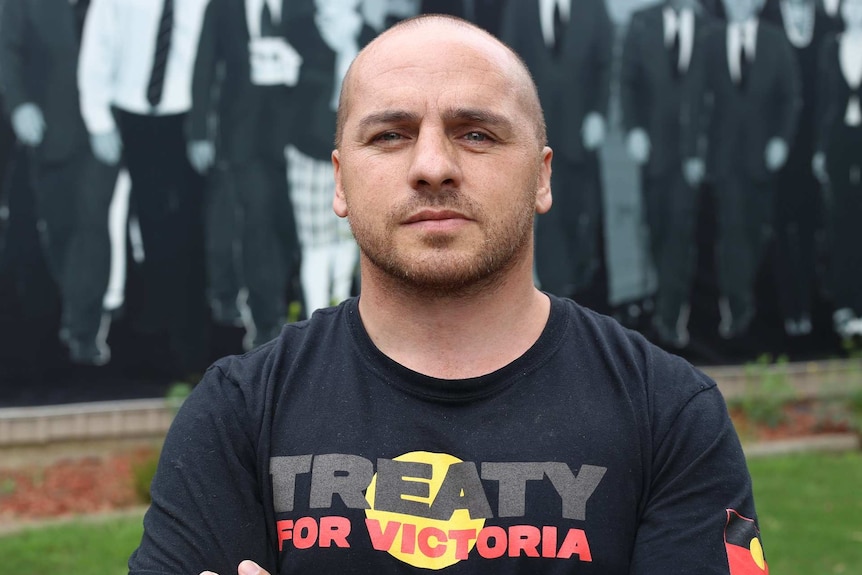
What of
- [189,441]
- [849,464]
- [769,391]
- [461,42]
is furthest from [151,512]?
[769,391]

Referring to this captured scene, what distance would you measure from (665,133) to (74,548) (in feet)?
15.9

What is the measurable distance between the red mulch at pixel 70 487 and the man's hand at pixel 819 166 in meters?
5.22

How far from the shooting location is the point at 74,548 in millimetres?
4457

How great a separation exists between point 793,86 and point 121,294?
5.07 meters

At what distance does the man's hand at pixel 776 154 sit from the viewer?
7.34 m

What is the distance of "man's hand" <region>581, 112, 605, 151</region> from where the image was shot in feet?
22.8

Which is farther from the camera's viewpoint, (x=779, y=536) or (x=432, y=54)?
(x=779, y=536)

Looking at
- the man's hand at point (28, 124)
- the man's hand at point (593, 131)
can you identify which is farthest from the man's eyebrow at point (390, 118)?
the man's hand at point (593, 131)

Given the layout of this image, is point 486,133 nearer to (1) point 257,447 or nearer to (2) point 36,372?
(1) point 257,447

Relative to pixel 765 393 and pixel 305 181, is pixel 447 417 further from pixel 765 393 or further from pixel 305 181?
pixel 765 393

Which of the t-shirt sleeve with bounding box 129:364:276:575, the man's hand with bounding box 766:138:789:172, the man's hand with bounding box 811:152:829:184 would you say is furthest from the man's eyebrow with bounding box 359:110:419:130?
the man's hand with bounding box 811:152:829:184

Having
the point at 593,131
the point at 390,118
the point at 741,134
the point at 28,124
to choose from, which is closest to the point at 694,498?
the point at 390,118

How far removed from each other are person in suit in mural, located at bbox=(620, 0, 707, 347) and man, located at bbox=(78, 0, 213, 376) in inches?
121

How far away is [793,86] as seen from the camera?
7.39 metres
